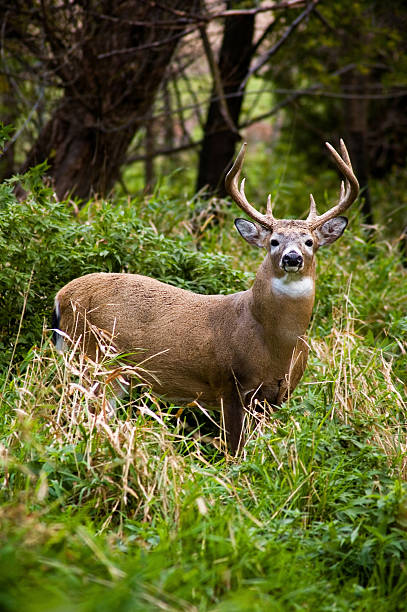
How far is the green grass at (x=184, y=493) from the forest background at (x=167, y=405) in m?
0.01

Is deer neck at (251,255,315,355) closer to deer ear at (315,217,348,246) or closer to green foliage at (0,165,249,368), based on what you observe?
deer ear at (315,217,348,246)

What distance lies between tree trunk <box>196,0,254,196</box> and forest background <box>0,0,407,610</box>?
0.02 metres

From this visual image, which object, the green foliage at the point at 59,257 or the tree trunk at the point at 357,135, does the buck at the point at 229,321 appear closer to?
the green foliage at the point at 59,257

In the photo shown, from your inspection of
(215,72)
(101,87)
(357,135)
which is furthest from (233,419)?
(357,135)

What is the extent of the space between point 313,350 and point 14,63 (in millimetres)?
5731

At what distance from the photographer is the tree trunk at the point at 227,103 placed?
Result: 8.97 m

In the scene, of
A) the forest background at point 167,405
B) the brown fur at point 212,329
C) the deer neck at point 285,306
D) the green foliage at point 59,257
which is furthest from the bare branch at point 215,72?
the deer neck at point 285,306

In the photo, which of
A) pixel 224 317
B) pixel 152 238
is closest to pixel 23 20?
pixel 152 238

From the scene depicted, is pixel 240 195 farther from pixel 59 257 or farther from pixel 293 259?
pixel 59 257

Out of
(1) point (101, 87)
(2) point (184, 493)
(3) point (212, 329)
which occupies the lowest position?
(2) point (184, 493)

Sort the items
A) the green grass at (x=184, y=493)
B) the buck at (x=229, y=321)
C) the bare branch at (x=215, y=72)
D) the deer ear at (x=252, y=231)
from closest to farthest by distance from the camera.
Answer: the green grass at (x=184, y=493)
the buck at (x=229, y=321)
the deer ear at (x=252, y=231)
the bare branch at (x=215, y=72)

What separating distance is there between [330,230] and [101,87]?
3.85 meters

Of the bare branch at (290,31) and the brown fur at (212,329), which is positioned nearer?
the brown fur at (212,329)

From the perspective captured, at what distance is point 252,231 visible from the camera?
507 centimetres
